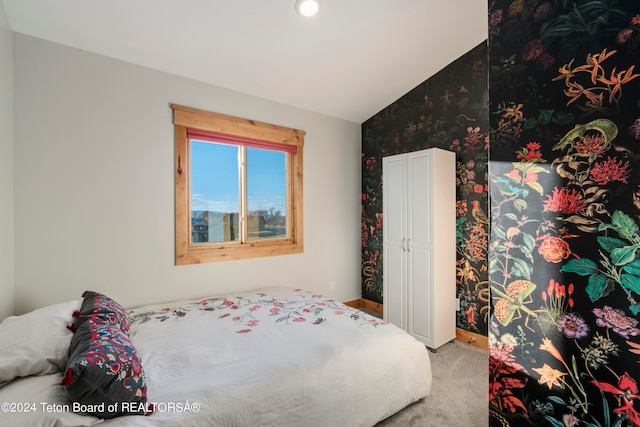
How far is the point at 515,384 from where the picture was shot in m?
0.83

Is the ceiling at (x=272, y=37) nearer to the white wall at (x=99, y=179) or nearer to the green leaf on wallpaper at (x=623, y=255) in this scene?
the white wall at (x=99, y=179)

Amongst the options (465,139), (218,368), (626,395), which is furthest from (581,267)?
(465,139)

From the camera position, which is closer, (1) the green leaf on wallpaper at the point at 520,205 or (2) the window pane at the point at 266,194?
(1) the green leaf on wallpaper at the point at 520,205

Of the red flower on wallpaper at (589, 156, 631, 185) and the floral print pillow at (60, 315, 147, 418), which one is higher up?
the red flower on wallpaper at (589, 156, 631, 185)

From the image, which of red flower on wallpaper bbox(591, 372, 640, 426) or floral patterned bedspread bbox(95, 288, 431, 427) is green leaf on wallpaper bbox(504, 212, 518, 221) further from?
floral patterned bedspread bbox(95, 288, 431, 427)

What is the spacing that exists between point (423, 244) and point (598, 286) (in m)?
2.33

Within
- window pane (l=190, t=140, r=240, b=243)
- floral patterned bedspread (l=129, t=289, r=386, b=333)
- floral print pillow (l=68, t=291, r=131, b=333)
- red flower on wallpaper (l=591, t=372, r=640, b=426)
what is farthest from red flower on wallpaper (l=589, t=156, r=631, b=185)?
window pane (l=190, t=140, r=240, b=243)

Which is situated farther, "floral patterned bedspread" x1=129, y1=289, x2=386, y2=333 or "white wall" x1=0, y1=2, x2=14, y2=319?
"floral patterned bedspread" x1=129, y1=289, x2=386, y2=333

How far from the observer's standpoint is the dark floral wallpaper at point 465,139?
9.62 feet

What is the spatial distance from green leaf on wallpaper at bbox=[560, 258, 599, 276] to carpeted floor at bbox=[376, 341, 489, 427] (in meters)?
1.63

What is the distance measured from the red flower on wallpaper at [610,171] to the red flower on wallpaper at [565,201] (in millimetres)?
50

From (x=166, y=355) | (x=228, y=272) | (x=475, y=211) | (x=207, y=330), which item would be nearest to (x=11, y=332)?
(x=166, y=355)

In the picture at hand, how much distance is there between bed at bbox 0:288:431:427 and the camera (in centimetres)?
112

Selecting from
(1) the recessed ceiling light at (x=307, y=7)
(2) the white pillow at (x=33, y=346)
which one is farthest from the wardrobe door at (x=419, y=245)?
(2) the white pillow at (x=33, y=346)
